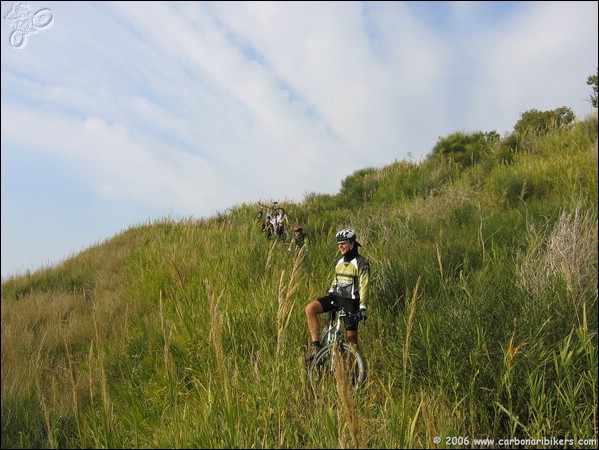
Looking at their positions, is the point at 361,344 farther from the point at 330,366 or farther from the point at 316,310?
the point at 330,366

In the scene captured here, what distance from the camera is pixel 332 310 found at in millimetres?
3771

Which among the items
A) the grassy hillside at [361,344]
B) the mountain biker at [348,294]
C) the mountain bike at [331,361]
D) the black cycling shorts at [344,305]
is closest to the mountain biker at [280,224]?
the grassy hillside at [361,344]

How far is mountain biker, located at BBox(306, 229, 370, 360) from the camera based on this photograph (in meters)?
3.51

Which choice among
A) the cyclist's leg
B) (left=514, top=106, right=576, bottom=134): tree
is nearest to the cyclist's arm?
the cyclist's leg

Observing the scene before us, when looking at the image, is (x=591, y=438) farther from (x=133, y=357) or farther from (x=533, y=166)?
(x=533, y=166)

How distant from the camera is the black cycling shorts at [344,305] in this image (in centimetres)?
351

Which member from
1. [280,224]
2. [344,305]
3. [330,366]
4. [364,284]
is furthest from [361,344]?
[280,224]

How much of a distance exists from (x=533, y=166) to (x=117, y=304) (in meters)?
7.95

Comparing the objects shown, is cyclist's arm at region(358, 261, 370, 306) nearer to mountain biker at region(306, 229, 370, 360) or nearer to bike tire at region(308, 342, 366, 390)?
mountain biker at region(306, 229, 370, 360)

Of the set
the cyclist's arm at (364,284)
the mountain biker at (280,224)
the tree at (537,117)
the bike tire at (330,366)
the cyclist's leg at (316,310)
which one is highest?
the tree at (537,117)

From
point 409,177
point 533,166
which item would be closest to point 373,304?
point 533,166

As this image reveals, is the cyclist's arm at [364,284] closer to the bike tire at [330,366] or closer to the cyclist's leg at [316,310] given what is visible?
the cyclist's leg at [316,310]

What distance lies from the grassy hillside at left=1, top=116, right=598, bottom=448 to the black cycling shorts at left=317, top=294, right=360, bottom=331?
30 centimetres

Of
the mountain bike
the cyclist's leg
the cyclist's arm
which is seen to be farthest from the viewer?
the cyclist's arm
